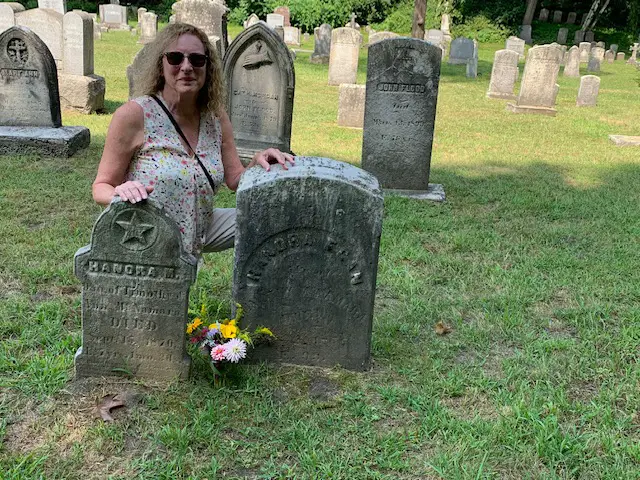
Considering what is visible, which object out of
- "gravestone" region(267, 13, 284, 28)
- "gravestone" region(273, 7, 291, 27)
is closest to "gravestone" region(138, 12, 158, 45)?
"gravestone" region(267, 13, 284, 28)

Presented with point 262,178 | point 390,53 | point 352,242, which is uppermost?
point 390,53

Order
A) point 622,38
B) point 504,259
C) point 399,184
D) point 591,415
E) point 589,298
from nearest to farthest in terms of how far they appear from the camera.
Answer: point 591,415 < point 589,298 < point 504,259 < point 399,184 < point 622,38

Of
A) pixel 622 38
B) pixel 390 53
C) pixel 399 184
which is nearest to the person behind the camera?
pixel 390 53

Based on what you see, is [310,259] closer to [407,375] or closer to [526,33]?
[407,375]

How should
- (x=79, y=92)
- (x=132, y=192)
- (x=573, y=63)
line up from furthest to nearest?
(x=573, y=63)
(x=79, y=92)
(x=132, y=192)

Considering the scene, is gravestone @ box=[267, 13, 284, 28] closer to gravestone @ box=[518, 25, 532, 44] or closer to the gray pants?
gravestone @ box=[518, 25, 532, 44]

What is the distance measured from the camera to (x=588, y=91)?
14.9 metres

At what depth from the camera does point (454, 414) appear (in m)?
2.99

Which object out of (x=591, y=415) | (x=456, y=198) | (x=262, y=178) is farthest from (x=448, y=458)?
(x=456, y=198)

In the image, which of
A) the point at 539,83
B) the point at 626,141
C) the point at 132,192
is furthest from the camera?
the point at 539,83

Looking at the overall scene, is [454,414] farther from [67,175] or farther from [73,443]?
[67,175]

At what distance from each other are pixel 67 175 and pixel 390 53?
3693mm

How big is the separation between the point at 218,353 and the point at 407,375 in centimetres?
100

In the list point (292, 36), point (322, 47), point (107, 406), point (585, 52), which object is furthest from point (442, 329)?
point (585, 52)
